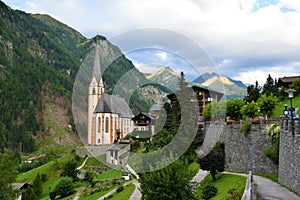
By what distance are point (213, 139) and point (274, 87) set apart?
2782 centimetres

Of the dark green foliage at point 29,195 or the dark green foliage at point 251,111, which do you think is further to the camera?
the dark green foliage at point 29,195

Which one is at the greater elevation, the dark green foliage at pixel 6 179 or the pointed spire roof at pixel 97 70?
the pointed spire roof at pixel 97 70

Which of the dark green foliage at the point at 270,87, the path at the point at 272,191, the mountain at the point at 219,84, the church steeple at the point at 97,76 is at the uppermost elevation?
the church steeple at the point at 97,76

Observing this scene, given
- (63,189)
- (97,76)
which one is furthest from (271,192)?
(97,76)

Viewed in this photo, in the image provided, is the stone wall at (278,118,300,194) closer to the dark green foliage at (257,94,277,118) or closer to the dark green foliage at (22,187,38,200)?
the dark green foliage at (257,94,277,118)

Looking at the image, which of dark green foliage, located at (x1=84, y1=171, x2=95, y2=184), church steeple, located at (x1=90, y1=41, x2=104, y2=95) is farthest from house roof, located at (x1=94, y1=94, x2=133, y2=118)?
dark green foliage, located at (x1=84, y1=171, x2=95, y2=184)

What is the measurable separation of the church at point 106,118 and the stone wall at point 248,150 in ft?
152

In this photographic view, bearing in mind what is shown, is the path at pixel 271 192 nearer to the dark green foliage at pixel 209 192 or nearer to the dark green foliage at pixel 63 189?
the dark green foliage at pixel 209 192

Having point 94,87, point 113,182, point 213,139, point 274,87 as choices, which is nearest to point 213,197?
point 213,139

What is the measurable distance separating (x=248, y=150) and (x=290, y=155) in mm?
7179

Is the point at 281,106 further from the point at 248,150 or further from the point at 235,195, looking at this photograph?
the point at 235,195

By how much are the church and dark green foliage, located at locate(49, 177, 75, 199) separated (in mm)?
28044

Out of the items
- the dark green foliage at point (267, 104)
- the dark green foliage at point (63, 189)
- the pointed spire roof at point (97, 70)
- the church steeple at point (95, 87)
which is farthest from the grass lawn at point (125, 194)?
the pointed spire roof at point (97, 70)

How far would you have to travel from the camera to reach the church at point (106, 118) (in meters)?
72.9
